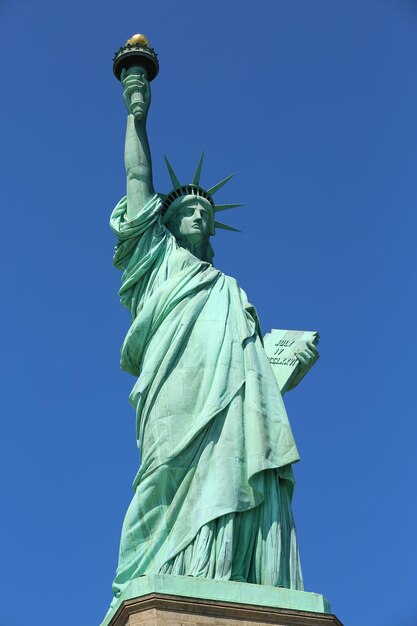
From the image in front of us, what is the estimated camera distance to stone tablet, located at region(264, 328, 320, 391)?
1756 centimetres

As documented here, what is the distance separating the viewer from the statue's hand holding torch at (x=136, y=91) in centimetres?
1841

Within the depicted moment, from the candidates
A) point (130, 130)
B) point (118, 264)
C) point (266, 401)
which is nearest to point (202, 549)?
point (266, 401)

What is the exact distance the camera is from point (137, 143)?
18250mm

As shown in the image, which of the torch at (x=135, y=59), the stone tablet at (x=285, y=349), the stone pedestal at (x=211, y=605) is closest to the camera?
the stone pedestal at (x=211, y=605)

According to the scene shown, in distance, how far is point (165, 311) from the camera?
55.7 feet

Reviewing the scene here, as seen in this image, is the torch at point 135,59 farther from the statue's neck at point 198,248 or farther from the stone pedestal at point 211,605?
the stone pedestal at point 211,605

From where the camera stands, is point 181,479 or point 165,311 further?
point 165,311

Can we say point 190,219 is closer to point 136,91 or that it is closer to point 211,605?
point 136,91

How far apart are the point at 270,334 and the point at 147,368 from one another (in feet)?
7.61

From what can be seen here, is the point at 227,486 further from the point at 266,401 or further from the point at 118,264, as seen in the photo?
the point at 118,264

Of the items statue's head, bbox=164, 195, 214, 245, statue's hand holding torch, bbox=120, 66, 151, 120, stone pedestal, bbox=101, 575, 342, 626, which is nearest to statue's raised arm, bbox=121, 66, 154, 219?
statue's hand holding torch, bbox=120, 66, 151, 120

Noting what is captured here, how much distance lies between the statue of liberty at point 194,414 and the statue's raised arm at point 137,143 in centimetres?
2

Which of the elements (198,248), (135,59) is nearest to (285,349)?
(198,248)

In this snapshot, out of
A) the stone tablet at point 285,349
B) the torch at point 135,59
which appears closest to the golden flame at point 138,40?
Answer: the torch at point 135,59
